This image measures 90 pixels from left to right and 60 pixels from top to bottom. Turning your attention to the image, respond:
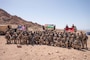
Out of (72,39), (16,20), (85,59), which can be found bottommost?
(85,59)

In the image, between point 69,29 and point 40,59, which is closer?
point 40,59

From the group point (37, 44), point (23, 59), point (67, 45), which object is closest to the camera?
point (23, 59)

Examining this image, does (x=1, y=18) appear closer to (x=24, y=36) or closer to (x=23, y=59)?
(x=24, y=36)

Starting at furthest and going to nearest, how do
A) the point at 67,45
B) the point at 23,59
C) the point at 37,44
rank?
the point at 37,44, the point at 67,45, the point at 23,59

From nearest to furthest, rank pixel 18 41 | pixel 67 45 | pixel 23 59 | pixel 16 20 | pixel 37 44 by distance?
1. pixel 23 59
2. pixel 67 45
3. pixel 37 44
4. pixel 18 41
5. pixel 16 20

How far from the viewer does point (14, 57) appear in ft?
45.9

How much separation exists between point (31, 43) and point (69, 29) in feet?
20.6

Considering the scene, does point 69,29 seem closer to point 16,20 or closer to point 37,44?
point 37,44

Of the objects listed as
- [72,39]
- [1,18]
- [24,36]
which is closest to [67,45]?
[72,39]

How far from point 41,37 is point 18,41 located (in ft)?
12.5

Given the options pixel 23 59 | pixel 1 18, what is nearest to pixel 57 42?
pixel 23 59

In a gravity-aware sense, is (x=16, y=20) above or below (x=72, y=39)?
above

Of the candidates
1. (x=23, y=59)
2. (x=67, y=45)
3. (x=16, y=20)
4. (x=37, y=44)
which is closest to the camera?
(x=23, y=59)

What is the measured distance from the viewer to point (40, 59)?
13.5m
